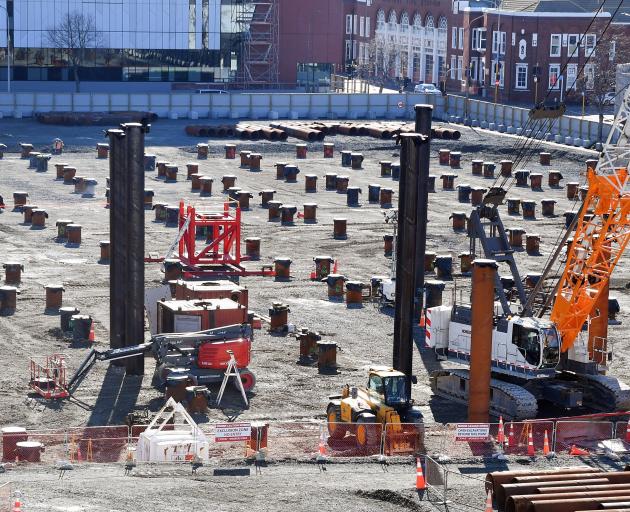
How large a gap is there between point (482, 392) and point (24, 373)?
12830 mm

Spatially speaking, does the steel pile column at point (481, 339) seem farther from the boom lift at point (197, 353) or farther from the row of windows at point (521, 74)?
the row of windows at point (521, 74)

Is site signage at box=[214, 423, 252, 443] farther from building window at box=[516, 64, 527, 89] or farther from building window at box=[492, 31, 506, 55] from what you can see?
building window at box=[492, 31, 506, 55]

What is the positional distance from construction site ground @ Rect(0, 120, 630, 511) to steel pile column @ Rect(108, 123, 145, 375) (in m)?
1.40

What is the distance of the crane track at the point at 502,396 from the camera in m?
36.6

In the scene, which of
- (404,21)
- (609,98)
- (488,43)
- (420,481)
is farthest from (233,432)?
(404,21)

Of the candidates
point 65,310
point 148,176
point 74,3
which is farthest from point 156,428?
point 74,3

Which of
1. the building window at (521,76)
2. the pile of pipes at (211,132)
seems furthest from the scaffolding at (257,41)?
the pile of pipes at (211,132)

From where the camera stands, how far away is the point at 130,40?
118 meters

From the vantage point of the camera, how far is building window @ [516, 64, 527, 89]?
4690 inches

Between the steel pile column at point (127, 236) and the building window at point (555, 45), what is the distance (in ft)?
266

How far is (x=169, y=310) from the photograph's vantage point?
4119cm

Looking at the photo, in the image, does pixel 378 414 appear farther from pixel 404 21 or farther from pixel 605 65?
pixel 404 21

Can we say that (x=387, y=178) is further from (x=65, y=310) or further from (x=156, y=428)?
(x=156, y=428)

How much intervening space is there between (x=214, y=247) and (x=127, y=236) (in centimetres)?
1556
